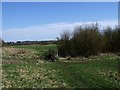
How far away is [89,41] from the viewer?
53.5 metres

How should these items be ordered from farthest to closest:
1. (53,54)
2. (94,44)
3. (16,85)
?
(94,44) → (53,54) → (16,85)

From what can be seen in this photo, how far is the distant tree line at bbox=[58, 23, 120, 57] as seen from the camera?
174ft

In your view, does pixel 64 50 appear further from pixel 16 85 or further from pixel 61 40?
pixel 16 85

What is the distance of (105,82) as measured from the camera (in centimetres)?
1995

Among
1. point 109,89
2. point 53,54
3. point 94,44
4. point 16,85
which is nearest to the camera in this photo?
point 109,89

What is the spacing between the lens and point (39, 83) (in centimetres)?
1984

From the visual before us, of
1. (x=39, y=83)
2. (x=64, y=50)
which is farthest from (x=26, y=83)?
(x=64, y=50)

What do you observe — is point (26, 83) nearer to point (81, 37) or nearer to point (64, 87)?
point (64, 87)

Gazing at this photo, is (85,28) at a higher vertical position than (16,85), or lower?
higher

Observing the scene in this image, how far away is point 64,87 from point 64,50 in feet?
119

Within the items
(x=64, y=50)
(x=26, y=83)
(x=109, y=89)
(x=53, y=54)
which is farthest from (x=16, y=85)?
(x=64, y=50)

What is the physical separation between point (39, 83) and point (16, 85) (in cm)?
Answer: 163

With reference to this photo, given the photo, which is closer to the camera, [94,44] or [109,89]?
[109,89]

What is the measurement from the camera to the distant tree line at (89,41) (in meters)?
53.1
